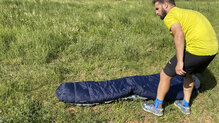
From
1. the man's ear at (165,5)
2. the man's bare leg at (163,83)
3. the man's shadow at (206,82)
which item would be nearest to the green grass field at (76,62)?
the man's shadow at (206,82)

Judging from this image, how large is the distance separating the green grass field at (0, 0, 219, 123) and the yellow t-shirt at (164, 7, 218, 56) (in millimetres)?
1199

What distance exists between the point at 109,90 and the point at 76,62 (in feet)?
4.54

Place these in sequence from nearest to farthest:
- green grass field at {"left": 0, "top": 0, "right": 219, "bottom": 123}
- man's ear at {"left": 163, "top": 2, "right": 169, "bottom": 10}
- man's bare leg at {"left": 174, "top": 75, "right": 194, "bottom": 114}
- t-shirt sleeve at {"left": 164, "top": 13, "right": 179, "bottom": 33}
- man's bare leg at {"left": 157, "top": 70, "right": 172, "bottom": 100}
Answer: t-shirt sleeve at {"left": 164, "top": 13, "right": 179, "bottom": 33} < man's ear at {"left": 163, "top": 2, "right": 169, "bottom": 10} < man's bare leg at {"left": 157, "top": 70, "right": 172, "bottom": 100} < green grass field at {"left": 0, "top": 0, "right": 219, "bottom": 123} < man's bare leg at {"left": 174, "top": 75, "right": 194, "bottom": 114}

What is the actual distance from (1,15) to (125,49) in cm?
378

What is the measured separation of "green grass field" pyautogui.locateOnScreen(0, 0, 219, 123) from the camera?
288cm

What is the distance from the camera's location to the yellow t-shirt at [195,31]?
8.00 ft

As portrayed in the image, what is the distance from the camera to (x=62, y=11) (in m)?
6.98

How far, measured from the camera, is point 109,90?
10.5ft

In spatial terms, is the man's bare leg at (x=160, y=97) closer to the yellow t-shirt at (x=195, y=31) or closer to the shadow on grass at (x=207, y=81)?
Result: the yellow t-shirt at (x=195, y=31)

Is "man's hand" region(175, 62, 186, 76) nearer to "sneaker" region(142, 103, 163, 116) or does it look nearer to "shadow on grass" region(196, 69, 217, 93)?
"sneaker" region(142, 103, 163, 116)

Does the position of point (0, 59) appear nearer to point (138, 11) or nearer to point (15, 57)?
point (15, 57)

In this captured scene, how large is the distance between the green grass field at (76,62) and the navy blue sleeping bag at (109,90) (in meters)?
0.14

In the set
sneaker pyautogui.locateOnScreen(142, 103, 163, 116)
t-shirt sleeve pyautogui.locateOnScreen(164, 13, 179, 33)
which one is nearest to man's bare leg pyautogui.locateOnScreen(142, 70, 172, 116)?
sneaker pyautogui.locateOnScreen(142, 103, 163, 116)

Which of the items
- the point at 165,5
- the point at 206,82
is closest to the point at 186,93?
the point at 206,82
